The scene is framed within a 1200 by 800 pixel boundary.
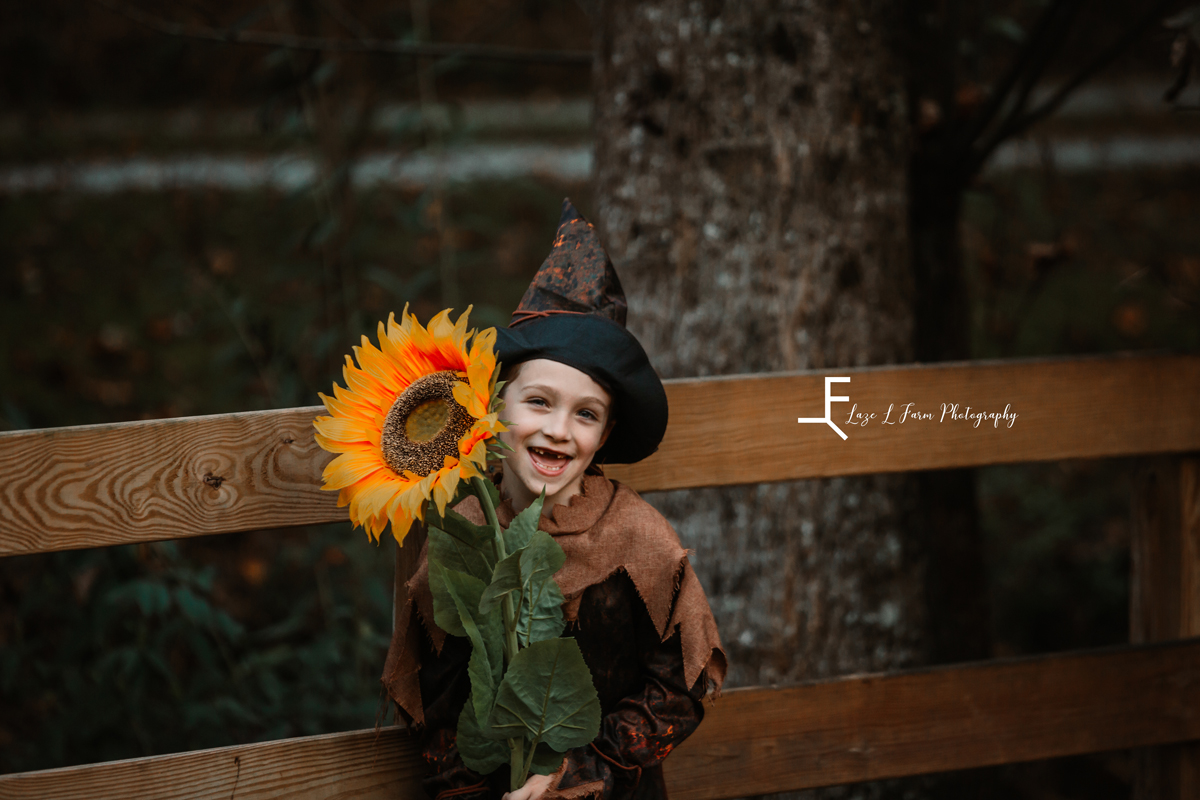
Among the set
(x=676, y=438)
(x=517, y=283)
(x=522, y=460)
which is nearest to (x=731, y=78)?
(x=676, y=438)

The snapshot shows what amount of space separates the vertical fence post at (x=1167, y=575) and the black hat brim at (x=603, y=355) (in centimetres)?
139

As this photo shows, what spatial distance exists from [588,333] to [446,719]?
68cm

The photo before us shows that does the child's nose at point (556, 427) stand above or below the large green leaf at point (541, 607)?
above

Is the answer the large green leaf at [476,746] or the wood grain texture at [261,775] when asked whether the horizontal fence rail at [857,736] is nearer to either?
the wood grain texture at [261,775]

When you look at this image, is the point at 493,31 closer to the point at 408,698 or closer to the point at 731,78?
the point at 731,78

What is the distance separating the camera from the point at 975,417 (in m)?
2.06

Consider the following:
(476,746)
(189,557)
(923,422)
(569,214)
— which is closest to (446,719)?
(476,746)

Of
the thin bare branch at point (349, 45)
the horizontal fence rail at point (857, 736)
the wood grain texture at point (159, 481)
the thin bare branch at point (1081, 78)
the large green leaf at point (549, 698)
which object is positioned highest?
the thin bare branch at point (349, 45)

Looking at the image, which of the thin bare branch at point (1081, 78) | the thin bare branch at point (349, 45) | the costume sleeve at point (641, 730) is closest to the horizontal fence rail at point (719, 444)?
the costume sleeve at point (641, 730)

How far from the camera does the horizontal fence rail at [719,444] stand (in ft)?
5.47

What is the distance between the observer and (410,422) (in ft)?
4.31

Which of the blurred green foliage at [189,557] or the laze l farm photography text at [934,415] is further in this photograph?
the blurred green foliage at [189,557]

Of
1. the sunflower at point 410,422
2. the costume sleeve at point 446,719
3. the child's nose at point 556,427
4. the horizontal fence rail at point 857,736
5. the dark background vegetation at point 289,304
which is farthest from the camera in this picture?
the dark background vegetation at point 289,304

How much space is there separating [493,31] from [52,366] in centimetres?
317
